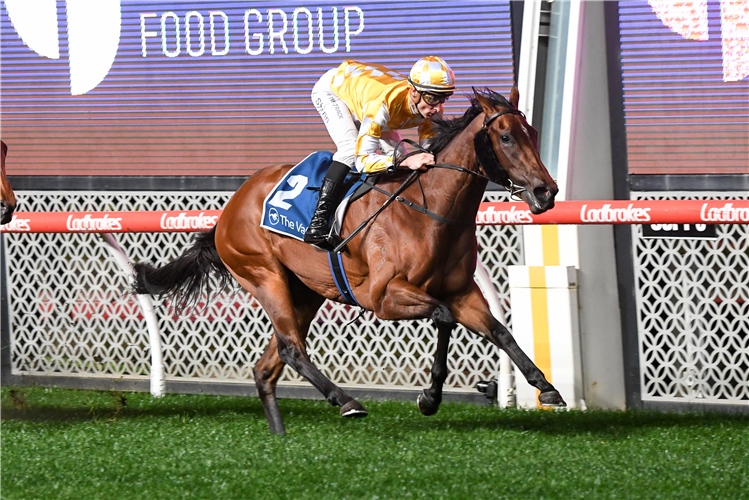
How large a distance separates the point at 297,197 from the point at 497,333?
123cm

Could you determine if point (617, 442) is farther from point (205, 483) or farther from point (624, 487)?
point (205, 483)

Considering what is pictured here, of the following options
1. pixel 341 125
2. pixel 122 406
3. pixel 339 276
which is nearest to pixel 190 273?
pixel 122 406

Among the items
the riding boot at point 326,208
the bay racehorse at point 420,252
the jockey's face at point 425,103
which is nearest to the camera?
the bay racehorse at point 420,252

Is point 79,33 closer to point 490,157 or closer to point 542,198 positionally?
point 490,157

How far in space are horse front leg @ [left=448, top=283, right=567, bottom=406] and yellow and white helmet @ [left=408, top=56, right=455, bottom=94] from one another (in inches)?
36.0

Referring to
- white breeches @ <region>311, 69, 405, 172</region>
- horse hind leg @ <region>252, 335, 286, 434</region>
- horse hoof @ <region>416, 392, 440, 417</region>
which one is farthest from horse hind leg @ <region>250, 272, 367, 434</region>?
white breeches @ <region>311, 69, 405, 172</region>

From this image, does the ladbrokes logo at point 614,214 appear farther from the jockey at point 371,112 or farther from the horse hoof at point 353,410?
the horse hoof at point 353,410

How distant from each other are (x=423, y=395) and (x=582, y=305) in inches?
52.3

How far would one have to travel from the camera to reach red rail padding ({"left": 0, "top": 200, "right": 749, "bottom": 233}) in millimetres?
4805

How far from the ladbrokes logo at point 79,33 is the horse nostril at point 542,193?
152 inches

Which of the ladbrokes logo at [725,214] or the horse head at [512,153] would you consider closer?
the horse head at [512,153]

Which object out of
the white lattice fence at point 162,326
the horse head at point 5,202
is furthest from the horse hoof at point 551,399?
the horse head at point 5,202

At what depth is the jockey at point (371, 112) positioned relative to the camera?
14.4ft

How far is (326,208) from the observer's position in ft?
15.5
